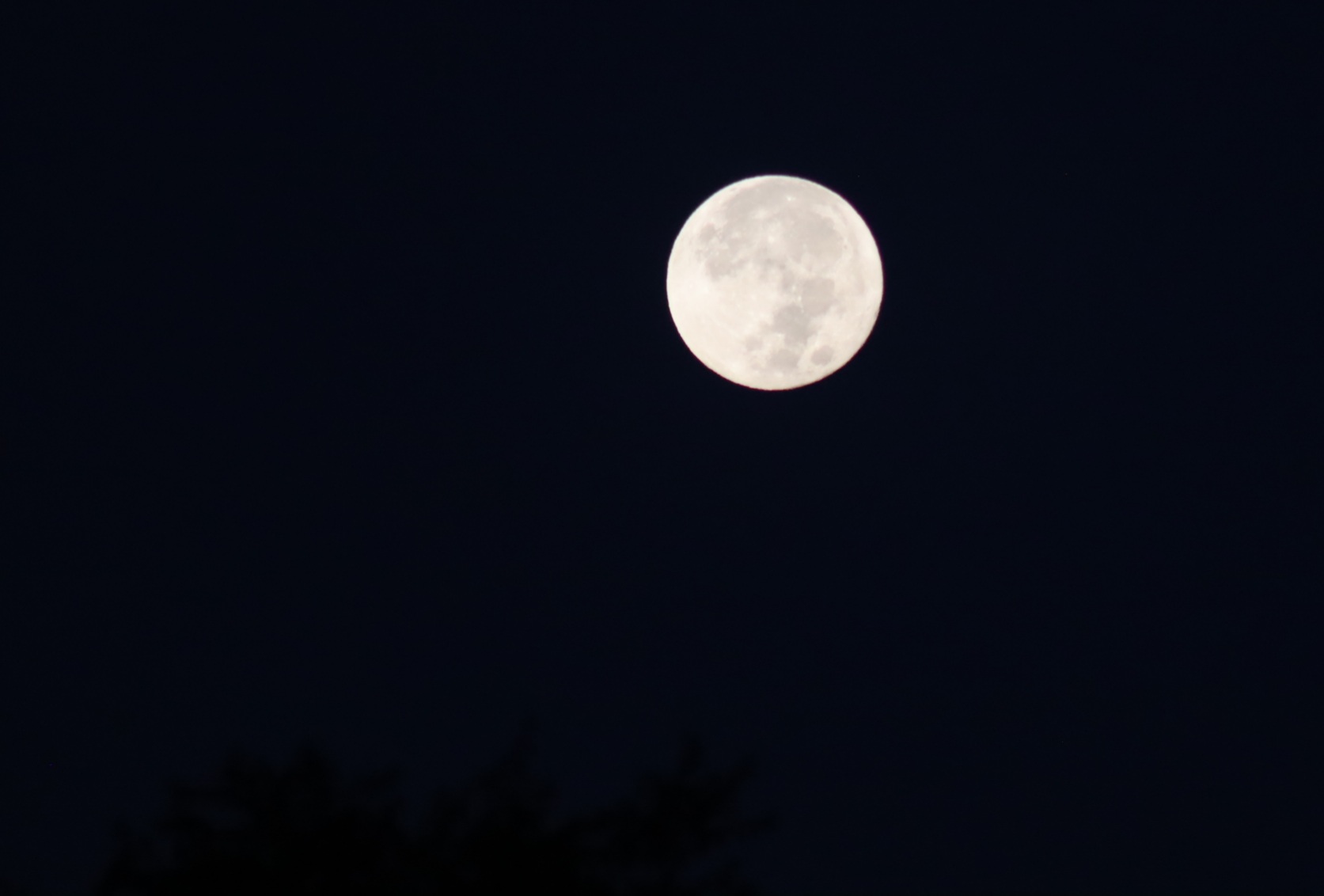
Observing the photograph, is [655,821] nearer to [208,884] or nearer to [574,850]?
[574,850]

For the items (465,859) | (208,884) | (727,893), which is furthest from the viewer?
(727,893)

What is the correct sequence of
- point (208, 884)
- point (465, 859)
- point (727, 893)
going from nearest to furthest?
point (208, 884) → point (465, 859) → point (727, 893)

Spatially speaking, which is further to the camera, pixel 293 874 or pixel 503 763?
pixel 503 763

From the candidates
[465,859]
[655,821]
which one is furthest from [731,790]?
[465,859]

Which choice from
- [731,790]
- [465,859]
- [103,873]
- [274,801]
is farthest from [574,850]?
[103,873]

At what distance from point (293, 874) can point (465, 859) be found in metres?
0.90

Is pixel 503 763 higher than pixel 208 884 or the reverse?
higher

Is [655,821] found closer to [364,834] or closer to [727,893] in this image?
[727,893]

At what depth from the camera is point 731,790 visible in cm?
820

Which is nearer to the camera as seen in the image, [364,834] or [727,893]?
[364,834]

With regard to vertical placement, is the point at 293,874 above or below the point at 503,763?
below

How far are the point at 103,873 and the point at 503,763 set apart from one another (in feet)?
6.86

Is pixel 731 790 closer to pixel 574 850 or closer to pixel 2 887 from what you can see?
pixel 574 850

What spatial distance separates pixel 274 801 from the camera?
24.7 feet
